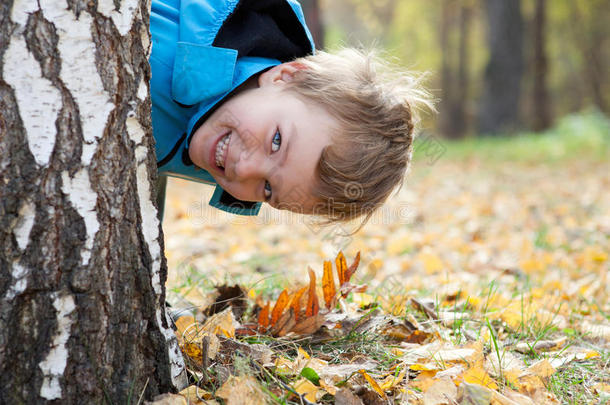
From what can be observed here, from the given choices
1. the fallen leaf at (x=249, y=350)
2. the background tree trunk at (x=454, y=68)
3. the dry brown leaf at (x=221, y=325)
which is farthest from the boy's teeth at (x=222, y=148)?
the background tree trunk at (x=454, y=68)

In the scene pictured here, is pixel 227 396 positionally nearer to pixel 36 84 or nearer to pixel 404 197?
pixel 36 84

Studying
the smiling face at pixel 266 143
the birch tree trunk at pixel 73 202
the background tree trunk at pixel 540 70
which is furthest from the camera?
the background tree trunk at pixel 540 70

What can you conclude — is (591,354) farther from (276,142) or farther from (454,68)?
(454,68)

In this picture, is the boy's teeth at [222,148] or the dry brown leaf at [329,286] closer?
the dry brown leaf at [329,286]

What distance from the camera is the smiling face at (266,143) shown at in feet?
5.68

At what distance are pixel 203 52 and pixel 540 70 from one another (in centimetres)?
1462

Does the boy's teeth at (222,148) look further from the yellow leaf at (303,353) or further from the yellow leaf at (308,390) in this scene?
the yellow leaf at (308,390)

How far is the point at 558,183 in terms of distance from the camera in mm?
6121

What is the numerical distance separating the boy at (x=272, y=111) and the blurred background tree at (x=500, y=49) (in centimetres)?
856

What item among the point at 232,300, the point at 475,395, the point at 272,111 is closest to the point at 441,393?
the point at 475,395

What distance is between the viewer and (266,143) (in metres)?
1.74

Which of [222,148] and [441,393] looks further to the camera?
[222,148]

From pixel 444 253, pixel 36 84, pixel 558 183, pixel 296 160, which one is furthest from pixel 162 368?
pixel 558 183

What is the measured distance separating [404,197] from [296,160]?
12.2 ft
